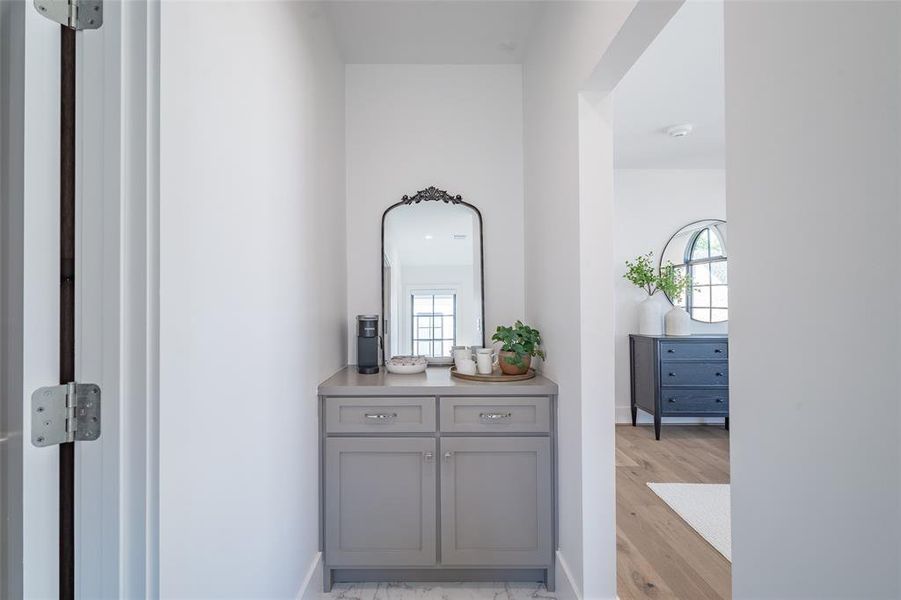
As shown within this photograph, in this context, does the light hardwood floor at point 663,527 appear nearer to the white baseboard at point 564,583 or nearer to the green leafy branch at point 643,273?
the white baseboard at point 564,583

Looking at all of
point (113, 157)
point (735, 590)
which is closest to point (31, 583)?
point (113, 157)

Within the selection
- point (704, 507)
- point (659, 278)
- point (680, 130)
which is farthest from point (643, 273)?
point (704, 507)

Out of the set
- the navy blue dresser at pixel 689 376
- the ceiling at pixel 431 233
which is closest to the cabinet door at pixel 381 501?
the ceiling at pixel 431 233

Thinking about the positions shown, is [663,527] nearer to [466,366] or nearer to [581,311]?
[466,366]

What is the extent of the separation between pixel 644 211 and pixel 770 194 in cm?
410

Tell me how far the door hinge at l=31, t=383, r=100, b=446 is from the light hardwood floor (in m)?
2.04

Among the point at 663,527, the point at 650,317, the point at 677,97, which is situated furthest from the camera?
the point at 650,317

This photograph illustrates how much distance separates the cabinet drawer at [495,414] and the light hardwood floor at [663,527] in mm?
806

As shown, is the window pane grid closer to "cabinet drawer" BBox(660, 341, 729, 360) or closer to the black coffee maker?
"cabinet drawer" BBox(660, 341, 729, 360)

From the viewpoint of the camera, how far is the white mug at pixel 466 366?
89.3 inches

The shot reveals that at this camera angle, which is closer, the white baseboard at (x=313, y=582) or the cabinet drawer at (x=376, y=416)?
the white baseboard at (x=313, y=582)

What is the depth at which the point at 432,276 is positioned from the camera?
2.71 meters

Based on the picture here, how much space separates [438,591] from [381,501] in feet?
1.55

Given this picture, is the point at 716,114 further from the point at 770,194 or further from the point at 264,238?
the point at 264,238
